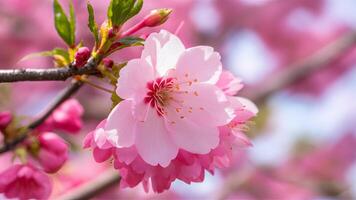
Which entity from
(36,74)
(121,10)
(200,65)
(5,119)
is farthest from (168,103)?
(5,119)

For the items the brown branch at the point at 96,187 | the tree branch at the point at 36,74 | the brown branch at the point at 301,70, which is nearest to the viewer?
the tree branch at the point at 36,74

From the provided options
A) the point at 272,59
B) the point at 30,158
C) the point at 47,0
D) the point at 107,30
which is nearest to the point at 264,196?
the point at 272,59

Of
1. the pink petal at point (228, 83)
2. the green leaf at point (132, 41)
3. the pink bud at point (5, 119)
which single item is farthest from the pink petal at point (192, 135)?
the pink bud at point (5, 119)

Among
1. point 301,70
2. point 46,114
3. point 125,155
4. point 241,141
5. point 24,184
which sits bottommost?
point 24,184

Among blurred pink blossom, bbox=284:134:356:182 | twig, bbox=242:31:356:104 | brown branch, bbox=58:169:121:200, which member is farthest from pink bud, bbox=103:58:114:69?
blurred pink blossom, bbox=284:134:356:182

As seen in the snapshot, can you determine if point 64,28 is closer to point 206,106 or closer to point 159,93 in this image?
point 159,93

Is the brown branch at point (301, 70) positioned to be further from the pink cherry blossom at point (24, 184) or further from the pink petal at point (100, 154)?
the pink petal at point (100, 154)

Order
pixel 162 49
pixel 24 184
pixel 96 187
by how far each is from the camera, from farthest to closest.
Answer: pixel 96 187
pixel 24 184
pixel 162 49
